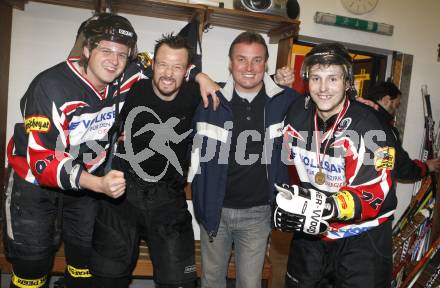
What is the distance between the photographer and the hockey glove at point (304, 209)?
1547 mm

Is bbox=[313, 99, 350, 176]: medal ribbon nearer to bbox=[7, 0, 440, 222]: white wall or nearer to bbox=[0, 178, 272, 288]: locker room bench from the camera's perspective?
bbox=[0, 178, 272, 288]: locker room bench

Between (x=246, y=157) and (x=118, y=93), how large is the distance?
0.83 meters

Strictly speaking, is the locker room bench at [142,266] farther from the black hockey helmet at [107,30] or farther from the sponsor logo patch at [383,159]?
the black hockey helmet at [107,30]

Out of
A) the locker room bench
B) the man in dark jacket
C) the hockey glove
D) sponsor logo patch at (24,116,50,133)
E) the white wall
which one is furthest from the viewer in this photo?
the man in dark jacket

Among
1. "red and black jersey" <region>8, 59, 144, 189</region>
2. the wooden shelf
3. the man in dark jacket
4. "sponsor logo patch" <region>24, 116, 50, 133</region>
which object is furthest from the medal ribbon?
the man in dark jacket

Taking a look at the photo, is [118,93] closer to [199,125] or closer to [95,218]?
[199,125]

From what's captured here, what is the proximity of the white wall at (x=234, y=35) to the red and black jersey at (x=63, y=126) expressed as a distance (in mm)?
1416

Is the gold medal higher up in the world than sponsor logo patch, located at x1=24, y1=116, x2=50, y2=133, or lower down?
lower down

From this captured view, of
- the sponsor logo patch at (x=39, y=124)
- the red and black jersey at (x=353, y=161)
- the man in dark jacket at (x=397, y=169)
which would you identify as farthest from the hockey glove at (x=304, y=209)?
the man in dark jacket at (x=397, y=169)

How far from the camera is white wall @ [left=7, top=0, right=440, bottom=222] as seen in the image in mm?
3111

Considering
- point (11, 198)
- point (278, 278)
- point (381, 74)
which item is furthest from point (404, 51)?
point (11, 198)

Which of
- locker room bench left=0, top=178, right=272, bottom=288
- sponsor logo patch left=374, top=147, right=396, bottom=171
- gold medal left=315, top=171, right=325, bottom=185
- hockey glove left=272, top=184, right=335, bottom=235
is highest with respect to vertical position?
sponsor logo patch left=374, top=147, right=396, bottom=171

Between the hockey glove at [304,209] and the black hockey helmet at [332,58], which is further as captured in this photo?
the black hockey helmet at [332,58]

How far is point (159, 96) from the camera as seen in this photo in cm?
202
